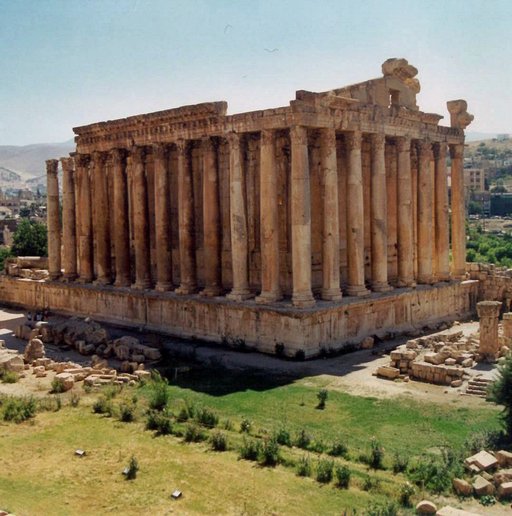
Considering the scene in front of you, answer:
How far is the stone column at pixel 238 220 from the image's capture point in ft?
86.1

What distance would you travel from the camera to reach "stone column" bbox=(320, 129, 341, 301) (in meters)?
25.6

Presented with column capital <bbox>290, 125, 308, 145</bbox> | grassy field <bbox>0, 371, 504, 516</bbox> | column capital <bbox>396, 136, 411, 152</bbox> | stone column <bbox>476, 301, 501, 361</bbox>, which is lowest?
grassy field <bbox>0, 371, 504, 516</bbox>

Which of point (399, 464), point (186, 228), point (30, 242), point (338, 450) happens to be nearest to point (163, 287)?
point (186, 228)

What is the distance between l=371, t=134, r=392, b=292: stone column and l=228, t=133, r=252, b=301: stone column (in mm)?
5906

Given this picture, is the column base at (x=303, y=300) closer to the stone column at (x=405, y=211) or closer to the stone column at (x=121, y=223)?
the stone column at (x=405, y=211)

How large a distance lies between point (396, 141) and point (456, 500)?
2072 centimetres

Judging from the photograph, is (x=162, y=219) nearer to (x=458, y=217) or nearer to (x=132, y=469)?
(x=458, y=217)

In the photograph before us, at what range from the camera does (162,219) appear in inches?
1210

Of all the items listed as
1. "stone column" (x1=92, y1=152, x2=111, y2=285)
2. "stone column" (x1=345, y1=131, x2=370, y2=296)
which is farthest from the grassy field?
"stone column" (x1=92, y1=152, x2=111, y2=285)

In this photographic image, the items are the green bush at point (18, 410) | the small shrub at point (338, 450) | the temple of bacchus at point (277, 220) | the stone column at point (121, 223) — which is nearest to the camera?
the small shrub at point (338, 450)

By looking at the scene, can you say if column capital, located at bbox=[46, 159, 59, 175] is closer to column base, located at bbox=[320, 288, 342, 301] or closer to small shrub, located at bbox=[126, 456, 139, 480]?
column base, located at bbox=[320, 288, 342, 301]

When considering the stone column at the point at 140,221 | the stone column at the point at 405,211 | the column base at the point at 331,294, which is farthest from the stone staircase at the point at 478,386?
the stone column at the point at 140,221

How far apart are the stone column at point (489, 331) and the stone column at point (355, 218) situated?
5.71m

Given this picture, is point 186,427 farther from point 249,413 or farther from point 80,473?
point 80,473
